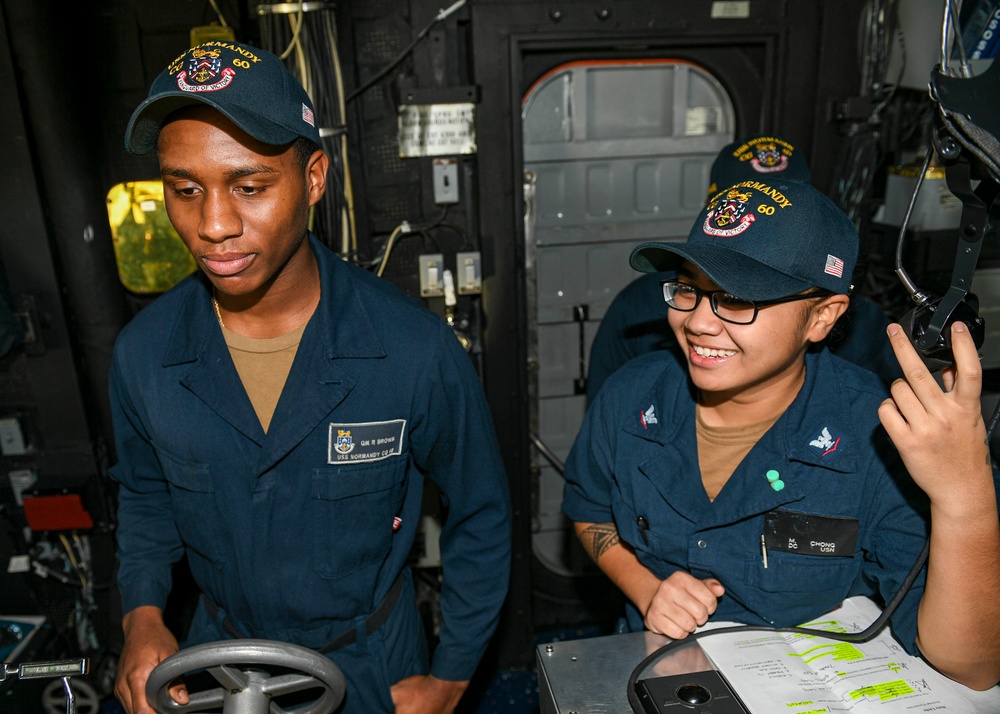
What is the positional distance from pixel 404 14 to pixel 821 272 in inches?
84.9

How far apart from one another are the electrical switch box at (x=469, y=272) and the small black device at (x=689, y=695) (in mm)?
2103

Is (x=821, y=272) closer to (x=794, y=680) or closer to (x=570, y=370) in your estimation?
(x=794, y=680)

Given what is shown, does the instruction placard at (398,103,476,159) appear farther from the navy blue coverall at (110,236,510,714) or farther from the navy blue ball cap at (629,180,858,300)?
the navy blue ball cap at (629,180,858,300)

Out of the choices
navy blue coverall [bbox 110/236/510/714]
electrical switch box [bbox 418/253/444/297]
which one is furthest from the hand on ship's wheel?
electrical switch box [bbox 418/253/444/297]

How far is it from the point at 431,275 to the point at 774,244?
6.35ft

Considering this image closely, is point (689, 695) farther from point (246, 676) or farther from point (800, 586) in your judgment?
point (246, 676)

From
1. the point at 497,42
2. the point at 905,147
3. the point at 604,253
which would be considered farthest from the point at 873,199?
the point at 497,42

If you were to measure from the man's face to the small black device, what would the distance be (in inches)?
44.4

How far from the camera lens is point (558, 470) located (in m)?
3.89

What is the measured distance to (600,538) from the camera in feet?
6.15

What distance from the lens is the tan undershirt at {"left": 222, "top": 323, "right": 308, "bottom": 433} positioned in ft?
5.84

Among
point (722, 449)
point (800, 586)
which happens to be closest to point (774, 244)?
point (722, 449)

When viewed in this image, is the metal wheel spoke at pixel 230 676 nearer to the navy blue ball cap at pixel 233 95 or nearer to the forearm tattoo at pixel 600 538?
the forearm tattoo at pixel 600 538

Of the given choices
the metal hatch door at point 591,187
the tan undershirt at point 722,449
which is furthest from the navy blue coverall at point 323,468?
the metal hatch door at point 591,187
